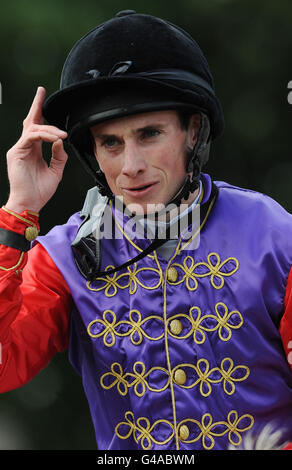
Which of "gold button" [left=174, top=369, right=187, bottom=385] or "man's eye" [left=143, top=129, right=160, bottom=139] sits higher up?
"man's eye" [left=143, top=129, right=160, bottom=139]

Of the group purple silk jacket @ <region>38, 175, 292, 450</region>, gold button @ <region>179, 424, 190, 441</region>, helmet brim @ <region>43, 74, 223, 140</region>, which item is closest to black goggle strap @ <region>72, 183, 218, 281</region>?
purple silk jacket @ <region>38, 175, 292, 450</region>

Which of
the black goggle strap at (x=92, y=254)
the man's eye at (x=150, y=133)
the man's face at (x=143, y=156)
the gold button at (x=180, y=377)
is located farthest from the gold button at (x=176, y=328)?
the man's eye at (x=150, y=133)

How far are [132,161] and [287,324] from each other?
0.77 metres

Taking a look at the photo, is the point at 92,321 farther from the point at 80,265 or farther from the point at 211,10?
the point at 211,10

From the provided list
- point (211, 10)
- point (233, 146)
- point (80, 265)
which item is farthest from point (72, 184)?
point (80, 265)

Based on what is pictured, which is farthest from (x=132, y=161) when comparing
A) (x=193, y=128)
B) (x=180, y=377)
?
(x=180, y=377)

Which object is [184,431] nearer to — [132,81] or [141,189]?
[141,189]

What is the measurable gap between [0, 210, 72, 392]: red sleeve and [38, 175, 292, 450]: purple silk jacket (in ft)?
0.24

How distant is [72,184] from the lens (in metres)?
7.09

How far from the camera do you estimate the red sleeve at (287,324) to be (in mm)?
2982

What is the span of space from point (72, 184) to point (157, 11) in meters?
1.51

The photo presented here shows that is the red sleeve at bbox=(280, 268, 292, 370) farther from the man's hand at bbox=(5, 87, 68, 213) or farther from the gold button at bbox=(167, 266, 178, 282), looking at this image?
the man's hand at bbox=(5, 87, 68, 213)

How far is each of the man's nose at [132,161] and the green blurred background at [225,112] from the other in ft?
12.7

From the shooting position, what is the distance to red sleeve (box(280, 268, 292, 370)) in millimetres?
2982
